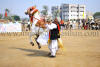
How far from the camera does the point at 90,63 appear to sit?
18.7 ft

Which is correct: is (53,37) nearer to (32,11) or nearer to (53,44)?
(53,44)

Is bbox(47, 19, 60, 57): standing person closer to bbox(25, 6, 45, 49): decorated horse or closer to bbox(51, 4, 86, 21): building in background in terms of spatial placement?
bbox(25, 6, 45, 49): decorated horse

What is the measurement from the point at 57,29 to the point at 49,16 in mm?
722

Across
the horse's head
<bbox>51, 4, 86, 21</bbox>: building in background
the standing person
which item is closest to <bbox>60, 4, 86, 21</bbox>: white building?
<bbox>51, 4, 86, 21</bbox>: building in background

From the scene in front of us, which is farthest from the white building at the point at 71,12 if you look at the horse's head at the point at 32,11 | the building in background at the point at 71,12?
the horse's head at the point at 32,11

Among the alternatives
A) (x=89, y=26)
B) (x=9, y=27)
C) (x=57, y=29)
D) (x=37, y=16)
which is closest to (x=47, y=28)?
(x=57, y=29)

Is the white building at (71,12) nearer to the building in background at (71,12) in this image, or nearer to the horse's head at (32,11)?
the building in background at (71,12)

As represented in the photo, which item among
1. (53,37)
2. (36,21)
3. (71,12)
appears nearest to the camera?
(53,37)

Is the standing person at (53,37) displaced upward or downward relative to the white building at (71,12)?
downward

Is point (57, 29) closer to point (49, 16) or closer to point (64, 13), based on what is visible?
point (49, 16)

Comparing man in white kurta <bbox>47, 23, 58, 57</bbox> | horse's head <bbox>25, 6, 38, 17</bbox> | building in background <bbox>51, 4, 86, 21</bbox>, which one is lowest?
man in white kurta <bbox>47, 23, 58, 57</bbox>

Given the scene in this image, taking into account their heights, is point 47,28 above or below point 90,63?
above


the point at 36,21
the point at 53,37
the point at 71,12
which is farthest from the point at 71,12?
the point at 53,37

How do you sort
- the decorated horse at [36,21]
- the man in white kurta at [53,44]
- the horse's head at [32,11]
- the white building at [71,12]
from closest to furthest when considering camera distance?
the man in white kurta at [53,44]
the decorated horse at [36,21]
the horse's head at [32,11]
the white building at [71,12]
